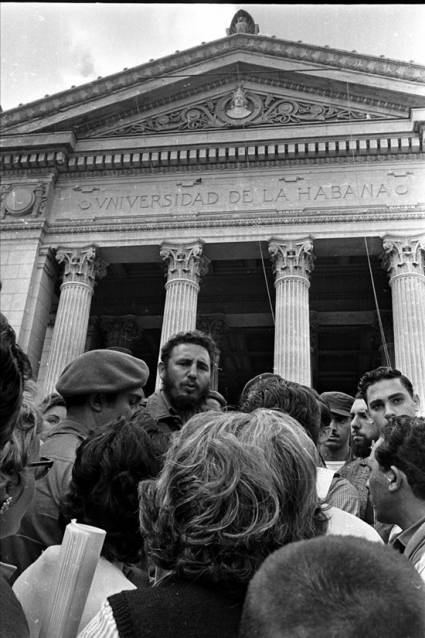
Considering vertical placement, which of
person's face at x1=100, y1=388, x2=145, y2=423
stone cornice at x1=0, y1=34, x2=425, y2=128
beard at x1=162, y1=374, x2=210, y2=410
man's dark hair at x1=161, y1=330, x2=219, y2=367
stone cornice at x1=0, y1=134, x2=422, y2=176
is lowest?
person's face at x1=100, y1=388, x2=145, y2=423

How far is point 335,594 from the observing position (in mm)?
1203

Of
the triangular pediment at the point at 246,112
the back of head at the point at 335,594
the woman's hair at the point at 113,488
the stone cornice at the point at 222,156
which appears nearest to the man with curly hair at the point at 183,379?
the woman's hair at the point at 113,488

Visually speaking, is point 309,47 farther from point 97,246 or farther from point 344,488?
point 344,488

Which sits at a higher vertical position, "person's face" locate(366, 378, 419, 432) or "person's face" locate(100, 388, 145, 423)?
"person's face" locate(366, 378, 419, 432)

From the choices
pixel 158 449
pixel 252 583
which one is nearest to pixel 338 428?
pixel 158 449

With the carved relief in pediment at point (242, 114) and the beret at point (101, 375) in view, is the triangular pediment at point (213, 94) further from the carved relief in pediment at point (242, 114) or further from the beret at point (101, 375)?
the beret at point (101, 375)

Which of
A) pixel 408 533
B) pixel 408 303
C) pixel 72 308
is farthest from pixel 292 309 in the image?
pixel 408 533

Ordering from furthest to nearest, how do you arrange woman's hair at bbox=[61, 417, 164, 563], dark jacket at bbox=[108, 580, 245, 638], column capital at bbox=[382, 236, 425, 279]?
1. column capital at bbox=[382, 236, 425, 279]
2. woman's hair at bbox=[61, 417, 164, 563]
3. dark jacket at bbox=[108, 580, 245, 638]

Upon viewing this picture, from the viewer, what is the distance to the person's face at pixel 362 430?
20.1ft

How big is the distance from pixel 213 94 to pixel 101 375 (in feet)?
60.4

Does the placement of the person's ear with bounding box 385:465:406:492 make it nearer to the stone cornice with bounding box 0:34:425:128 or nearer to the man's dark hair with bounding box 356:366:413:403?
the man's dark hair with bounding box 356:366:413:403

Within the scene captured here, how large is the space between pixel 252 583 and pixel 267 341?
2381 centimetres

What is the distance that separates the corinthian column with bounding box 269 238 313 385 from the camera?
54.7ft

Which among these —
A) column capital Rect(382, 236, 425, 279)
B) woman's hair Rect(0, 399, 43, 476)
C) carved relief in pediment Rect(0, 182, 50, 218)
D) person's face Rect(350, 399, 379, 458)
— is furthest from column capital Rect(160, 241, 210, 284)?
woman's hair Rect(0, 399, 43, 476)
